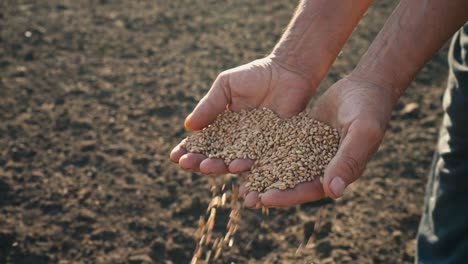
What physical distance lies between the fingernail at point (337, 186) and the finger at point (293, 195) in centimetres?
16

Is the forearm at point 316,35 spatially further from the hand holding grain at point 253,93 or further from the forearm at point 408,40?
the forearm at point 408,40

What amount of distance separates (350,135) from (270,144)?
0.32 meters

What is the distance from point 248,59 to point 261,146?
1.80 m

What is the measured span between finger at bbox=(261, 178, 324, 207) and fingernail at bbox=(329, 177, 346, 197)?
16 cm

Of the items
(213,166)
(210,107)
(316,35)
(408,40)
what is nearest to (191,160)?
(213,166)

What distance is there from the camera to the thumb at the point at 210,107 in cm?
199

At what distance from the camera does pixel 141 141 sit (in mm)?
3102

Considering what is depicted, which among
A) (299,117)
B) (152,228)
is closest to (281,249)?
(152,228)

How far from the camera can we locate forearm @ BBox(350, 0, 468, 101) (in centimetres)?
177

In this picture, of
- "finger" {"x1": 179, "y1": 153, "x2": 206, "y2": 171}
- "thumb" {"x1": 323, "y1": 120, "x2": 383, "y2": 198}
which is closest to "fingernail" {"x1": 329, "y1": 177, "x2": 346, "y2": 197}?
"thumb" {"x1": 323, "y1": 120, "x2": 383, "y2": 198}

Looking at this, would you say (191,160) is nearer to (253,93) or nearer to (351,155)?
(253,93)

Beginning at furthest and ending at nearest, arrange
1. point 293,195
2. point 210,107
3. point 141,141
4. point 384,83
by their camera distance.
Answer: point 141,141
point 210,107
point 384,83
point 293,195

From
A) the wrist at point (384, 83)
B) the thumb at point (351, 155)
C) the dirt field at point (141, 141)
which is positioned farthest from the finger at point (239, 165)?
the dirt field at point (141, 141)

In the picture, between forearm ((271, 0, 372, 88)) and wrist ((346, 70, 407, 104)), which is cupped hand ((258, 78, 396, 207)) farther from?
forearm ((271, 0, 372, 88))
